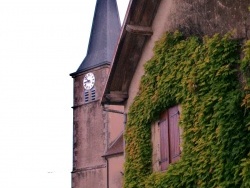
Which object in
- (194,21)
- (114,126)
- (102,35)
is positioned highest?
(102,35)

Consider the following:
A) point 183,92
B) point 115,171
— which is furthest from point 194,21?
point 115,171

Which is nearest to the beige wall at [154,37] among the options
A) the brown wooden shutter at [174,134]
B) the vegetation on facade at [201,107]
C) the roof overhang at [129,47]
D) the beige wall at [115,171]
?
the roof overhang at [129,47]

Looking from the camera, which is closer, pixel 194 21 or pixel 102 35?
pixel 194 21

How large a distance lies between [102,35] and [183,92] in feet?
113

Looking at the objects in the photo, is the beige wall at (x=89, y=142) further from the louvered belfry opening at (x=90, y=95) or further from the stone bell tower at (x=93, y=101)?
the louvered belfry opening at (x=90, y=95)

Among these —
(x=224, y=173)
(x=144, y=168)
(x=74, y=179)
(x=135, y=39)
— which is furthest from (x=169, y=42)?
(x=74, y=179)

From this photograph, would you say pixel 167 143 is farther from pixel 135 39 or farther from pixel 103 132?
pixel 103 132

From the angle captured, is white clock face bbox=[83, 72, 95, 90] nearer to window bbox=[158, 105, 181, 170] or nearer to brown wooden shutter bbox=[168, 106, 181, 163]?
window bbox=[158, 105, 181, 170]

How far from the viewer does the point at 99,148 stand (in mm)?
39969

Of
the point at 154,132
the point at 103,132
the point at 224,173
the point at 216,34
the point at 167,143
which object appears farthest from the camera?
the point at 103,132

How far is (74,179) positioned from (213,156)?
3293cm

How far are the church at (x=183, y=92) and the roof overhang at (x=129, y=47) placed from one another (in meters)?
0.02

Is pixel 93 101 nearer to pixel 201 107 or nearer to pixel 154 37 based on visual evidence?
pixel 154 37

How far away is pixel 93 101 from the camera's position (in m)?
42.2
